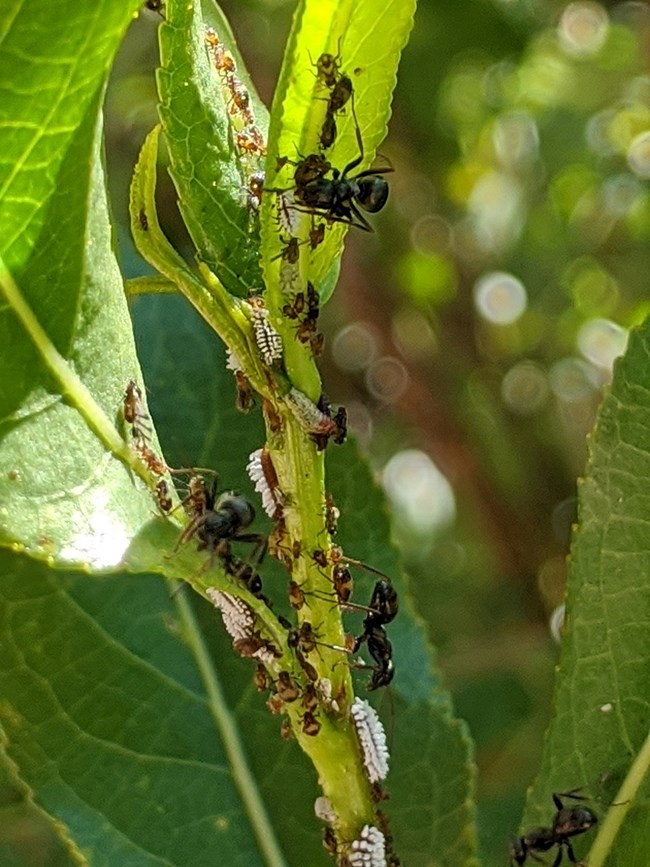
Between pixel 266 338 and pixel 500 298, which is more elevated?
pixel 500 298

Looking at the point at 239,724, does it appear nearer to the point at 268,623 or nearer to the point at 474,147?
the point at 268,623

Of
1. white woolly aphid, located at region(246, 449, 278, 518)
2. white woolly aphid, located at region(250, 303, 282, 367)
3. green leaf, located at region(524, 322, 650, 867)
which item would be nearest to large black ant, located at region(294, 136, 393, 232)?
white woolly aphid, located at region(250, 303, 282, 367)

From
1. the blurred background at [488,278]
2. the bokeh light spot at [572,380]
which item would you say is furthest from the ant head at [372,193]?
the bokeh light spot at [572,380]

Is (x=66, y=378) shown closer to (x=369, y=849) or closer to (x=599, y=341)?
(x=369, y=849)

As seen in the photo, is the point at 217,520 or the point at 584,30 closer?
the point at 217,520

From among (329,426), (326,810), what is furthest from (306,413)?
(326,810)

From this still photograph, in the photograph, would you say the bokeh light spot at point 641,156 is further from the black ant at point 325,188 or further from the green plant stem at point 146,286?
the green plant stem at point 146,286
